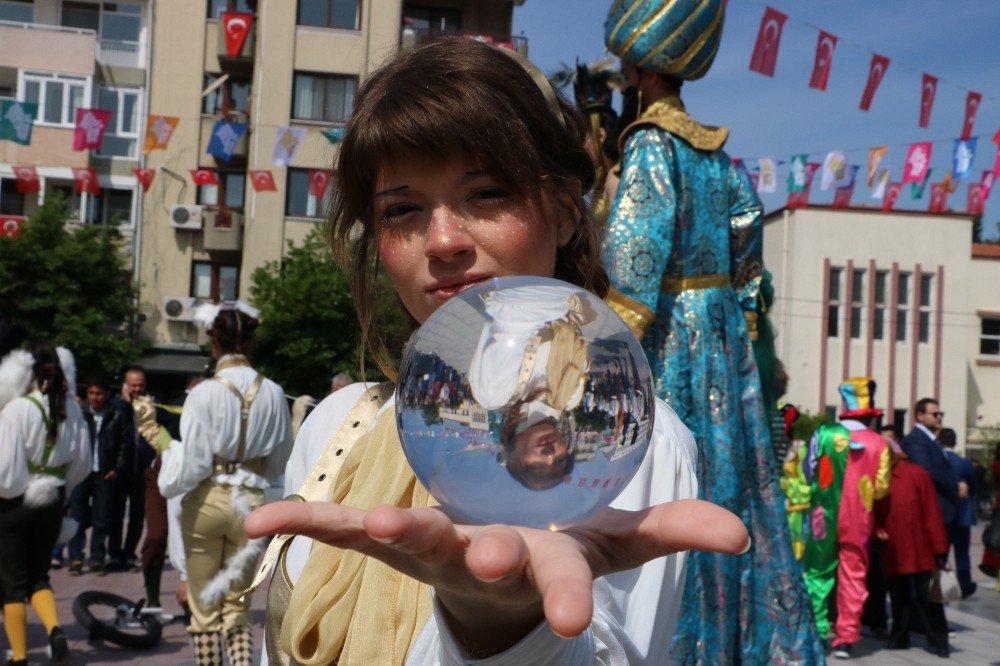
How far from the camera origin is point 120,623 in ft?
27.5

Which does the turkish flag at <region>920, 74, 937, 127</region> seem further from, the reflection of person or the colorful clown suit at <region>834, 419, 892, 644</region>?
the reflection of person

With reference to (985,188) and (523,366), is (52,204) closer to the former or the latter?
(985,188)

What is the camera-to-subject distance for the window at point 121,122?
32094mm

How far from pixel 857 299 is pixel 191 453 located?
1394 inches

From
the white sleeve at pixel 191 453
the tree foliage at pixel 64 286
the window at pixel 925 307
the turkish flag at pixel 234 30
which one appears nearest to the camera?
the white sleeve at pixel 191 453

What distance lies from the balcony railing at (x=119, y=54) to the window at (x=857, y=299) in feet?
82.7

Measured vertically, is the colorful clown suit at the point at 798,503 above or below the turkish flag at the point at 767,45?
below

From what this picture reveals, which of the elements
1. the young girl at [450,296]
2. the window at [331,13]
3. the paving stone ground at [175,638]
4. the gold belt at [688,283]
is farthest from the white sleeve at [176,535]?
the window at [331,13]

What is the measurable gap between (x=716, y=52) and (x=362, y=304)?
70.3 inches

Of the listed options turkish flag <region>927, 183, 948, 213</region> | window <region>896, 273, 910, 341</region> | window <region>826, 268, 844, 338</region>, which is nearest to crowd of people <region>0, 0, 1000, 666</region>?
turkish flag <region>927, 183, 948, 213</region>

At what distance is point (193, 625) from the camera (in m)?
6.42

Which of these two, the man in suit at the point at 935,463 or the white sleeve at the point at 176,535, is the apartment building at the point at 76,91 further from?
the man in suit at the point at 935,463

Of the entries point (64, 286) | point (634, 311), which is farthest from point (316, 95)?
point (634, 311)

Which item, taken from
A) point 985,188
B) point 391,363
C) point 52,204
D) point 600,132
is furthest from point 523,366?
point 52,204
